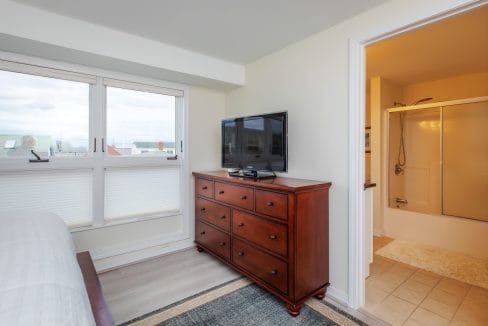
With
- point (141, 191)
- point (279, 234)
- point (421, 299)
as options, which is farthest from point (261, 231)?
point (141, 191)

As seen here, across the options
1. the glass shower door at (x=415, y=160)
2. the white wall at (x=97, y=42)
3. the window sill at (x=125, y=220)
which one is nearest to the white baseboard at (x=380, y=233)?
the glass shower door at (x=415, y=160)

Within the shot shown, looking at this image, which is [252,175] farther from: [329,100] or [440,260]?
[440,260]

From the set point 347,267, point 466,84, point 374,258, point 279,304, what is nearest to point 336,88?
point 347,267

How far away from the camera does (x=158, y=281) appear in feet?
7.70

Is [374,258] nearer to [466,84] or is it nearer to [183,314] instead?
[183,314]

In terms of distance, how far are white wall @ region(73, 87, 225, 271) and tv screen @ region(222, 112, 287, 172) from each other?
0.49 m

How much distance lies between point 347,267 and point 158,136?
2.35m

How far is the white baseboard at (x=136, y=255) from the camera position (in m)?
2.57

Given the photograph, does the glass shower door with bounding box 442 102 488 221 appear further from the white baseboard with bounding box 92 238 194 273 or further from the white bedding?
the white bedding

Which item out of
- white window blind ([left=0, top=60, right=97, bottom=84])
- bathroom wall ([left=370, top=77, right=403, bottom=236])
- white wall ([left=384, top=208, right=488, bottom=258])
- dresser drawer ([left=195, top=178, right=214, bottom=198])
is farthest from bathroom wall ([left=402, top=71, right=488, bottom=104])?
white window blind ([left=0, top=60, right=97, bottom=84])

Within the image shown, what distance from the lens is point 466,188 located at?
3.42m

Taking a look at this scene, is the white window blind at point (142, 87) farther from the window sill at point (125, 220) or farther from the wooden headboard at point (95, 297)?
the wooden headboard at point (95, 297)

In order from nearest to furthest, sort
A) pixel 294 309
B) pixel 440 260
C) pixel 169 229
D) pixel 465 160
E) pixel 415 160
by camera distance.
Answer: pixel 294 309, pixel 440 260, pixel 169 229, pixel 465 160, pixel 415 160

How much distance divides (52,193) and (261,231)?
1963mm
